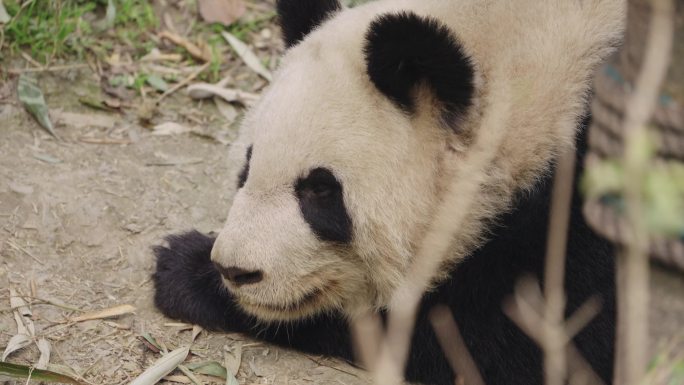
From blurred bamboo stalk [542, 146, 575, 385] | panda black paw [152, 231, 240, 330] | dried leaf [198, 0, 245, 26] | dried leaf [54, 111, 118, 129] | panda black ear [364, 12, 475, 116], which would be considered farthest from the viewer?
dried leaf [198, 0, 245, 26]

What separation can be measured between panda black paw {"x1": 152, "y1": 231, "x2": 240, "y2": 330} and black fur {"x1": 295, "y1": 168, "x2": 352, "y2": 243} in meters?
0.89

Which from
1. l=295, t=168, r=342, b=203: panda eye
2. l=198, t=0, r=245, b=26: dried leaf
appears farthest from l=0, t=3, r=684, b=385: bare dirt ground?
l=295, t=168, r=342, b=203: panda eye

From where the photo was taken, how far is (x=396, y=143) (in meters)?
3.58

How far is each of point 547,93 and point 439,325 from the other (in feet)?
3.50

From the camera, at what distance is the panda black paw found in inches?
169

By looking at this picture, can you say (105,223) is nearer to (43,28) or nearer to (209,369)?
(209,369)

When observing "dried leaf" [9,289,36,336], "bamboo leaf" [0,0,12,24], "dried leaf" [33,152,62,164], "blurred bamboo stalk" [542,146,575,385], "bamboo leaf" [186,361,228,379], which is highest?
"blurred bamboo stalk" [542,146,575,385]

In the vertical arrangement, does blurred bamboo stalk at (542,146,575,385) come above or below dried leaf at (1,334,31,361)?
above

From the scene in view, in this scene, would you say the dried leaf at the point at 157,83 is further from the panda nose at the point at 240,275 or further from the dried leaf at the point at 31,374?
the dried leaf at the point at 31,374

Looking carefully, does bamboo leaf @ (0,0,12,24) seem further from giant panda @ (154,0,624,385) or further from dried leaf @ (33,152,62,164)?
giant panda @ (154,0,624,385)

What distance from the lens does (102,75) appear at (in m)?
6.07

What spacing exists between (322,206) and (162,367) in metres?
1.04

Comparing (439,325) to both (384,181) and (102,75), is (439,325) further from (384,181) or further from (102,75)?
(102,75)

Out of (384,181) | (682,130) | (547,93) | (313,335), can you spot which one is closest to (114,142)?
(313,335)
